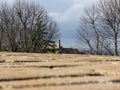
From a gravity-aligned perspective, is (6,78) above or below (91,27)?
below

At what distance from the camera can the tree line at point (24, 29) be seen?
36.5 meters

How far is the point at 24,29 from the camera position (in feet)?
121

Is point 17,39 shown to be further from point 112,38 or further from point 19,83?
point 19,83

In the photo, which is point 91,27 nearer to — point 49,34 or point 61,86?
point 49,34

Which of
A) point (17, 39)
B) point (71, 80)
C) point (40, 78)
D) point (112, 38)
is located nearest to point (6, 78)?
point (40, 78)

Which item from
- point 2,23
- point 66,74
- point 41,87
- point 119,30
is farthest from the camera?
point 2,23

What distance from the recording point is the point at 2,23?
36812 mm

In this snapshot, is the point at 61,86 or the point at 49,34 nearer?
the point at 61,86

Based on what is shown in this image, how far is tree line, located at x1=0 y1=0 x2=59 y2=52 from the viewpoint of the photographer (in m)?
36.5

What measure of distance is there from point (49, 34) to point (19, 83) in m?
36.1

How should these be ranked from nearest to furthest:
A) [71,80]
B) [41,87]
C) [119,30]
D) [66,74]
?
[41,87]
[71,80]
[66,74]
[119,30]

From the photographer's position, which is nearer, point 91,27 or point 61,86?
point 61,86

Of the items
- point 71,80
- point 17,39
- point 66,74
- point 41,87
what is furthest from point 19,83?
point 17,39

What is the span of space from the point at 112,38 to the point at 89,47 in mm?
4855
